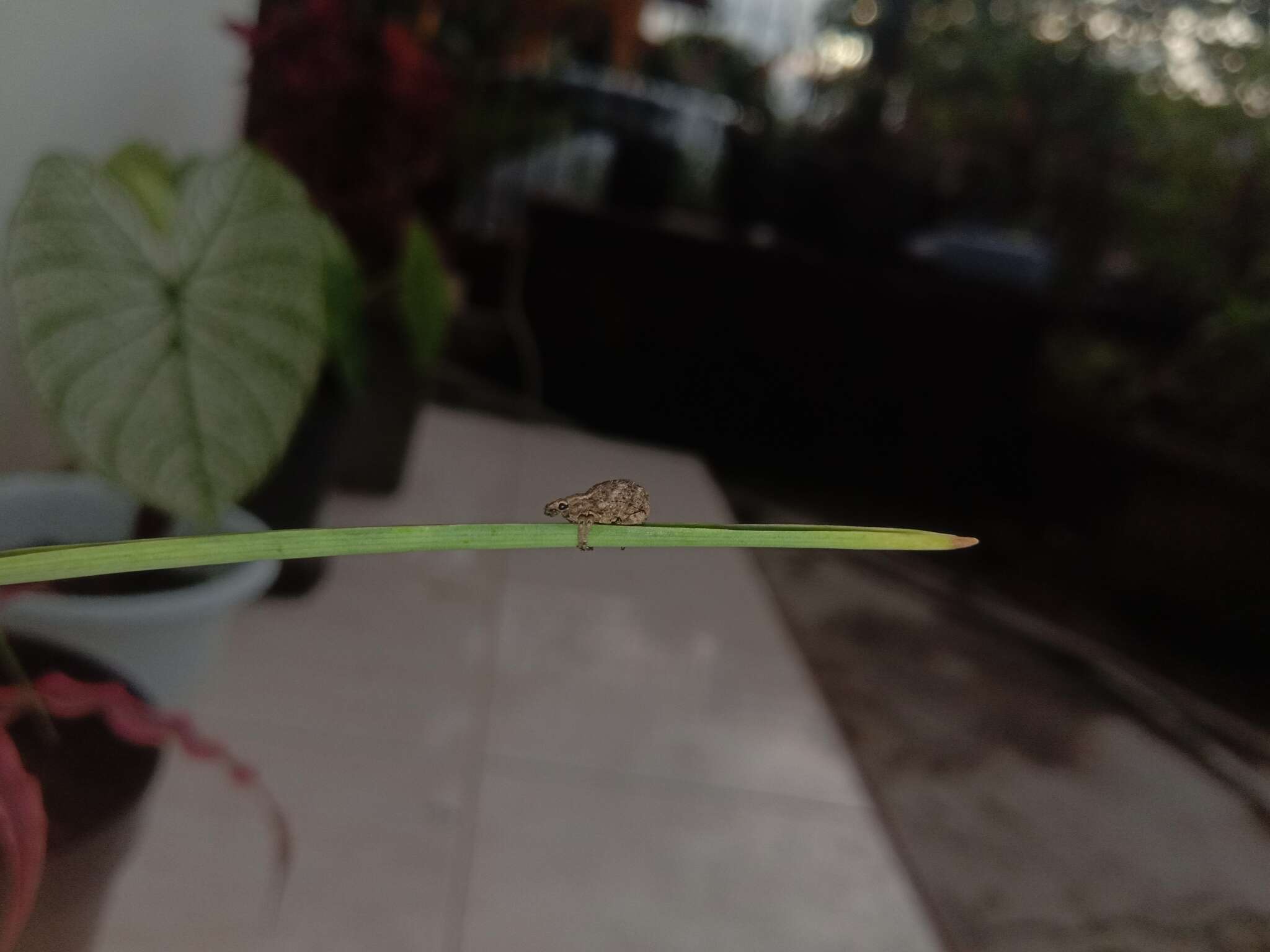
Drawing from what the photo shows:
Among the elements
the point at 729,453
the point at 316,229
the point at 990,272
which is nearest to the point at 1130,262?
the point at 990,272

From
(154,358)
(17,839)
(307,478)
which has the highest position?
(154,358)

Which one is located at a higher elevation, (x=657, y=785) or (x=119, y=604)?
(x=119, y=604)

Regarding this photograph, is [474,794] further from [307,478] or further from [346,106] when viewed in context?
[346,106]

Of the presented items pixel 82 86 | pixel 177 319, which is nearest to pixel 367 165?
pixel 82 86

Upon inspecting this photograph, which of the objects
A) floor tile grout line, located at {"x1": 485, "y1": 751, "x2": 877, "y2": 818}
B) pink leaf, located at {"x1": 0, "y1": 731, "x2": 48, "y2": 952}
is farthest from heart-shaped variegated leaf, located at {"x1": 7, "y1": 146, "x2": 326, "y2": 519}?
floor tile grout line, located at {"x1": 485, "y1": 751, "x2": 877, "y2": 818}

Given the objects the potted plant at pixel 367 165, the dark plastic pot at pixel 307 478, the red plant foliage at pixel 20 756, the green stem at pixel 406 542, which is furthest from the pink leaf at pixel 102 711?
the potted plant at pixel 367 165

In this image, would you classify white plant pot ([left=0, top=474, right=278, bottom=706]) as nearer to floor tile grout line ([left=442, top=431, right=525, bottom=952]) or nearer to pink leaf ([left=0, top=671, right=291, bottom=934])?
pink leaf ([left=0, top=671, right=291, bottom=934])
